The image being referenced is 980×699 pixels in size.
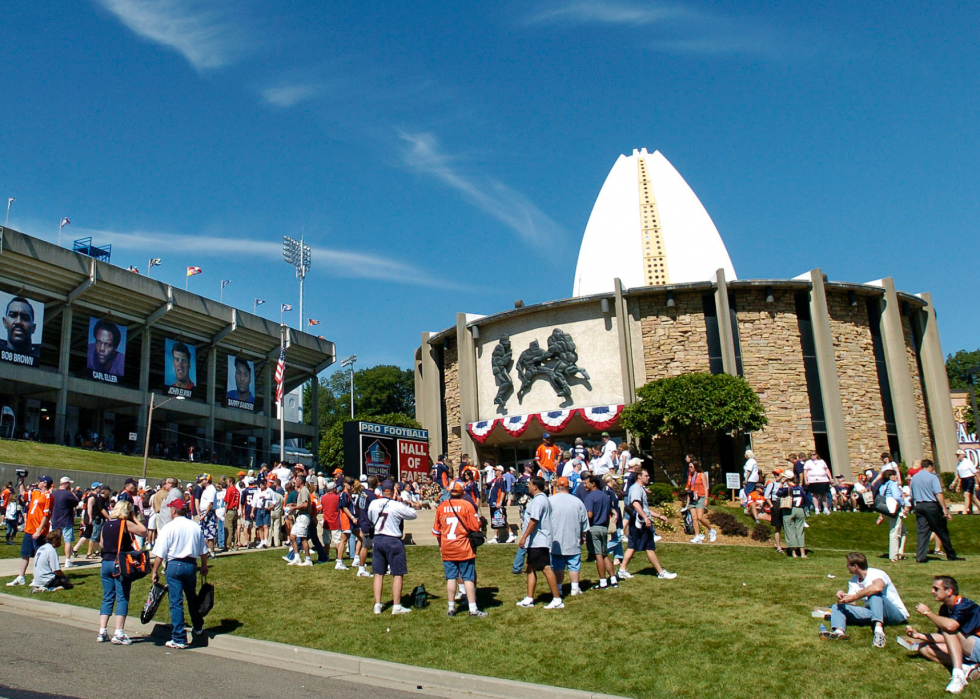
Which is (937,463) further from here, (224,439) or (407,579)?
(224,439)

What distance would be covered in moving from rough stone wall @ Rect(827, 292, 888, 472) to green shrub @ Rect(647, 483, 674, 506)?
1019cm

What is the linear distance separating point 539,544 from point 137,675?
4.46m

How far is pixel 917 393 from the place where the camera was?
30.7 m

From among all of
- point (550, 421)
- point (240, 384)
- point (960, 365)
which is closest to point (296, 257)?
point (240, 384)

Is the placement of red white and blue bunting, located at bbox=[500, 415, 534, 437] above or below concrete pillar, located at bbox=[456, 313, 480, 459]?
below

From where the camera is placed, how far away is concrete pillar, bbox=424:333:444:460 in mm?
34938

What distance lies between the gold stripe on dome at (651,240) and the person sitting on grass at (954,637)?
30947 mm

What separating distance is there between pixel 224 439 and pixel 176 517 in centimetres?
5201

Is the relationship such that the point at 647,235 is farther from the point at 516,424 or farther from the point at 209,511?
the point at 209,511

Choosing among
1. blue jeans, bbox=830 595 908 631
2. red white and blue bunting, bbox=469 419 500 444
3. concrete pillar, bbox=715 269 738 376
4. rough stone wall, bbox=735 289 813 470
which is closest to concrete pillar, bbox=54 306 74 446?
red white and blue bunting, bbox=469 419 500 444

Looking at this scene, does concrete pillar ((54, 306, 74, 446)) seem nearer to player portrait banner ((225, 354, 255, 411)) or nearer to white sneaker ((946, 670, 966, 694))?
player portrait banner ((225, 354, 255, 411))

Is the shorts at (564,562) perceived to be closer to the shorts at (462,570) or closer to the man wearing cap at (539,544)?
the man wearing cap at (539,544)

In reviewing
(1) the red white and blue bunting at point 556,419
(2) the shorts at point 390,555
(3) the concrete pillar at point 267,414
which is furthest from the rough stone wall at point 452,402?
(3) the concrete pillar at point 267,414

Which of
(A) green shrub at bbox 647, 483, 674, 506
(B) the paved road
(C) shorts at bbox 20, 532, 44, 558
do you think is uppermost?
(A) green shrub at bbox 647, 483, 674, 506
